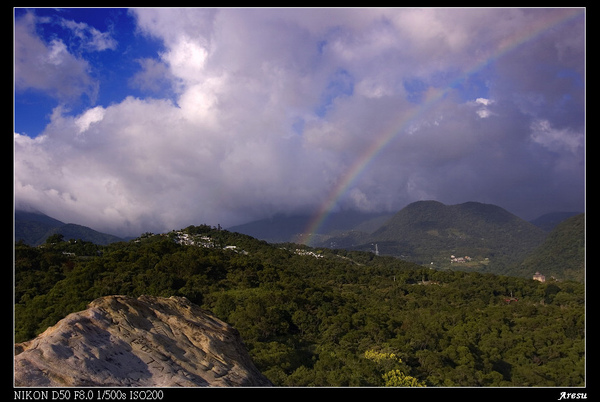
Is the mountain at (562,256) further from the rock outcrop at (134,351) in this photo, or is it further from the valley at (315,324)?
the rock outcrop at (134,351)

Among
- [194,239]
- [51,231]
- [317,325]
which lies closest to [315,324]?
[317,325]

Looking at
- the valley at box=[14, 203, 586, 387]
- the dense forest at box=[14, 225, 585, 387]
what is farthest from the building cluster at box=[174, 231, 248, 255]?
the dense forest at box=[14, 225, 585, 387]

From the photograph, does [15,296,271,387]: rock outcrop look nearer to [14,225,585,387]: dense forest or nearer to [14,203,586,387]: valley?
[14,203,586,387]: valley

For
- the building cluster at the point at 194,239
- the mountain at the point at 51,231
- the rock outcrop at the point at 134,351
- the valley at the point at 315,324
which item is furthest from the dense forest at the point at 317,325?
the mountain at the point at 51,231
